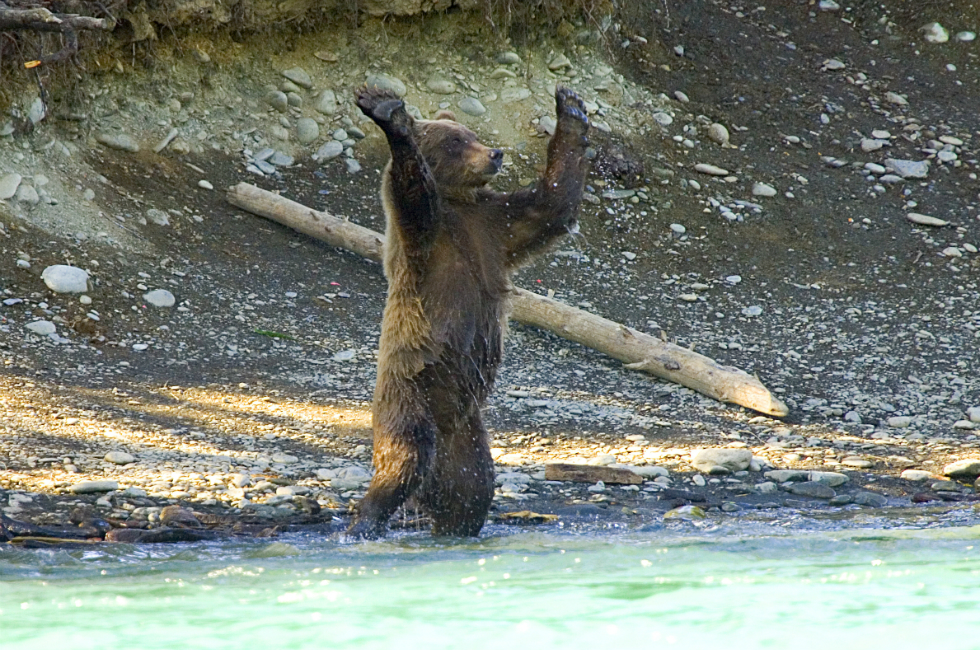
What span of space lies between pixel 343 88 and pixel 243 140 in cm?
122

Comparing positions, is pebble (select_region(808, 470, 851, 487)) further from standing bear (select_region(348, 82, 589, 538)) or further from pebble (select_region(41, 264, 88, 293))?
pebble (select_region(41, 264, 88, 293))

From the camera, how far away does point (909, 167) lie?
11727mm

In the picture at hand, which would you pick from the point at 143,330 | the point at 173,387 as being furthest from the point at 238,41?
the point at 173,387

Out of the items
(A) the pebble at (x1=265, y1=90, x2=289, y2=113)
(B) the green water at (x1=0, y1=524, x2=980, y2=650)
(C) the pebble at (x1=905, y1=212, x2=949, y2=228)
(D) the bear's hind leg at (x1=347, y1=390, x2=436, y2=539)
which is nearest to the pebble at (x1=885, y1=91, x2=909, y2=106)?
(C) the pebble at (x1=905, y1=212, x2=949, y2=228)

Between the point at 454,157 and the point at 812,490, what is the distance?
2887 mm

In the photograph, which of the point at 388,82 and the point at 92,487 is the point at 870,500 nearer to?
the point at 92,487

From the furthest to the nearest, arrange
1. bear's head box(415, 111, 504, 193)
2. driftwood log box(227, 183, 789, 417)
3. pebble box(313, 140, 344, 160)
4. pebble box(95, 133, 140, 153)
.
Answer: pebble box(313, 140, 344, 160), pebble box(95, 133, 140, 153), driftwood log box(227, 183, 789, 417), bear's head box(415, 111, 504, 193)

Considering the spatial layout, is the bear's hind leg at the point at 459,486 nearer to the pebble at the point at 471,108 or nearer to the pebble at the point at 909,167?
the pebble at the point at 471,108

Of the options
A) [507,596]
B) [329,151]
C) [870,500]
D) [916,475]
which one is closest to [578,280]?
[329,151]

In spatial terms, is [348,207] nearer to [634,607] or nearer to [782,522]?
[782,522]

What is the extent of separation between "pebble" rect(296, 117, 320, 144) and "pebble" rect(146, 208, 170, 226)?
1.77m

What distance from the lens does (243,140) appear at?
35.8ft

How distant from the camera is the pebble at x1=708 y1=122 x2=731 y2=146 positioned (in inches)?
470

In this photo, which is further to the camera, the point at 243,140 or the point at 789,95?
the point at 789,95
